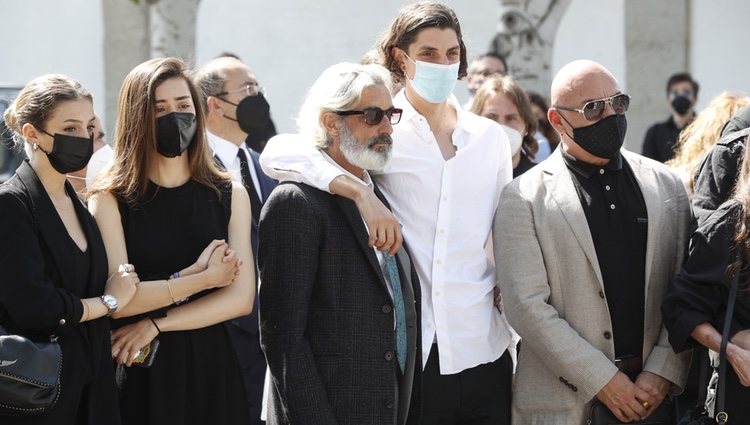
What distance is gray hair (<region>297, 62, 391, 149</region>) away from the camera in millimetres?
3797

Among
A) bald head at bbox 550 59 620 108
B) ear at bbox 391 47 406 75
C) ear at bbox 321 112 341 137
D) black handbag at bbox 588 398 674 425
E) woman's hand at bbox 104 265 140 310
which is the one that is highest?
ear at bbox 391 47 406 75

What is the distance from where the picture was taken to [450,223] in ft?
13.6

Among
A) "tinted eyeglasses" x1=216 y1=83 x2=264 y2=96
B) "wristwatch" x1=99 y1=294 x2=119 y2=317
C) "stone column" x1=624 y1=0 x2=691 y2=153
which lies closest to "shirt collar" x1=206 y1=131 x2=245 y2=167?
"tinted eyeglasses" x1=216 y1=83 x2=264 y2=96

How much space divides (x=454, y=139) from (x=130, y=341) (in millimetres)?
1441

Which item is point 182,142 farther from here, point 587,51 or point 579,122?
point 587,51

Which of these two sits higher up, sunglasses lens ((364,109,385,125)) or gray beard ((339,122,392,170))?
sunglasses lens ((364,109,385,125))

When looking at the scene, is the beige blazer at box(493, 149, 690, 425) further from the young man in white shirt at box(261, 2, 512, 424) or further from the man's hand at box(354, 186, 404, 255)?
the man's hand at box(354, 186, 404, 255)

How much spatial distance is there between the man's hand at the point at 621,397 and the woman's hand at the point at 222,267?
1.41m

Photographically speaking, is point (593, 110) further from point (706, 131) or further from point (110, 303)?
point (110, 303)

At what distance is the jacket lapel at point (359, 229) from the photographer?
145 inches

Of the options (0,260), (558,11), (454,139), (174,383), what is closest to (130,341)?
(174,383)

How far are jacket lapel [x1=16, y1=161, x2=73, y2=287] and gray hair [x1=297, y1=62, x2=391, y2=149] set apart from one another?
0.92 m

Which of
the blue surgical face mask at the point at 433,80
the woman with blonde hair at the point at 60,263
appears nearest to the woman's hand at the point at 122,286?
the woman with blonde hair at the point at 60,263

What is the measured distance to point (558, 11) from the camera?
9.88 metres
